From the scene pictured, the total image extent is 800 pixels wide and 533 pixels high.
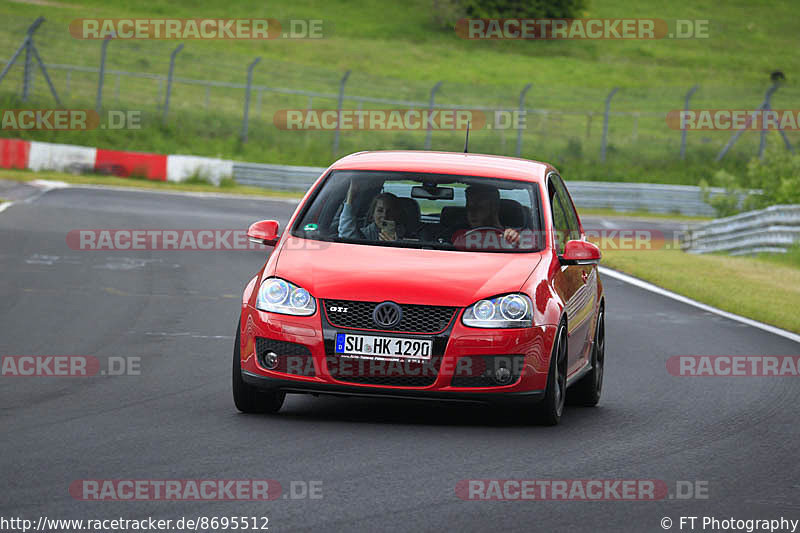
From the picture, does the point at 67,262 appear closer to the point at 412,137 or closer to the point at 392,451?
the point at 392,451

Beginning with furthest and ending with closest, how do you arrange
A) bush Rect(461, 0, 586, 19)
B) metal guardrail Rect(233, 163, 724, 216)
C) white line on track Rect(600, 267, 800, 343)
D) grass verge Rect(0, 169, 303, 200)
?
1. bush Rect(461, 0, 586, 19)
2. metal guardrail Rect(233, 163, 724, 216)
3. grass verge Rect(0, 169, 303, 200)
4. white line on track Rect(600, 267, 800, 343)

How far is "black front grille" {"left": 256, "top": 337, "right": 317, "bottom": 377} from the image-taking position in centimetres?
807

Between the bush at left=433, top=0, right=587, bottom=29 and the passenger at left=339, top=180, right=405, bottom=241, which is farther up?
the bush at left=433, top=0, right=587, bottom=29

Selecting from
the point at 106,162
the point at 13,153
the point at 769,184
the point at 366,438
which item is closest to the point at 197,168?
the point at 106,162

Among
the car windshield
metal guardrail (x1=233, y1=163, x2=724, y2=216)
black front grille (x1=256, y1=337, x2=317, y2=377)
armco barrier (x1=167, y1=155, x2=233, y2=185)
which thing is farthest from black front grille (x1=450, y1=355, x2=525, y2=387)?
metal guardrail (x1=233, y1=163, x2=724, y2=216)

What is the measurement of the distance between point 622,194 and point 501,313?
32.5 m

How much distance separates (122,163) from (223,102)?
602 inches

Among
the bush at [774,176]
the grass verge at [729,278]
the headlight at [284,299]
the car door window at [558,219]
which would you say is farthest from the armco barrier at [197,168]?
the headlight at [284,299]

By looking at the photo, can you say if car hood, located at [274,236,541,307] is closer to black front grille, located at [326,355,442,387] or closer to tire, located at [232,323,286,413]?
black front grille, located at [326,355,442,387]

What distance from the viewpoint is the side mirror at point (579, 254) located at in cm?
883

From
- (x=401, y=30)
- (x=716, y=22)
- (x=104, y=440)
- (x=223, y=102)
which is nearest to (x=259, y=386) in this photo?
(x=104, y=440)

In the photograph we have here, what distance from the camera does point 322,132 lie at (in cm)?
4709

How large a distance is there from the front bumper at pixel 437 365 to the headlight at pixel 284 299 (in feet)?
0.14

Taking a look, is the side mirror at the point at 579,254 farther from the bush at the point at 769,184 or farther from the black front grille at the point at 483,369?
the bush at the point at 769,184
